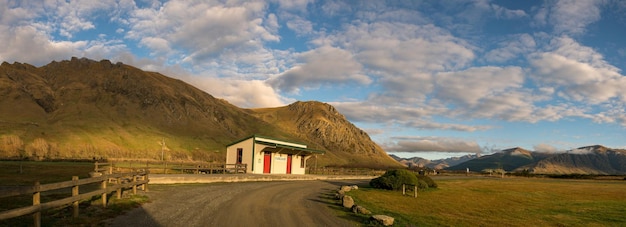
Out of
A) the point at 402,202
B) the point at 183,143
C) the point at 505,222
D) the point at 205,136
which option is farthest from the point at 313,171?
the point at 205,136

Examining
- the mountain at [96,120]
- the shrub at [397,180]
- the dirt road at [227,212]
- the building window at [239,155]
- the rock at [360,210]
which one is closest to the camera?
the dirt road at [227,212]

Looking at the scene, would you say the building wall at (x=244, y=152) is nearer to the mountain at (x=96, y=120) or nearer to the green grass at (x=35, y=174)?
the green grass at (x=35, y=174)

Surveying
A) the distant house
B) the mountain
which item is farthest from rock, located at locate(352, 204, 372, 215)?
the mountain

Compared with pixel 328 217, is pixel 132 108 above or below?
above

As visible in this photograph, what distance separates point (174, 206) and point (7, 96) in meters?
182

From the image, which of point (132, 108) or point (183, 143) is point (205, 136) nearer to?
point (183, 143)

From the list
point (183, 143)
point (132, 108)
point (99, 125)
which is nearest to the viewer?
point (99, 125)

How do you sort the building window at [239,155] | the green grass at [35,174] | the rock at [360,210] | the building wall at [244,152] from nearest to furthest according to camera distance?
the rock at [360,210] → the green grass at [35,174] → the building wall at [244,152] → the building window at [239,155]

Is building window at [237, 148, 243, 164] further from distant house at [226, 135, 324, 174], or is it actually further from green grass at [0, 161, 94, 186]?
green grass at [0, 161, 94, 186]

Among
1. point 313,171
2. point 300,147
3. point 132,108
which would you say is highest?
point 132,108

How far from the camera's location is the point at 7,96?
15825 cm

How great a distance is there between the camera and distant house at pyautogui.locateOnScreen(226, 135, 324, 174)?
152 feet

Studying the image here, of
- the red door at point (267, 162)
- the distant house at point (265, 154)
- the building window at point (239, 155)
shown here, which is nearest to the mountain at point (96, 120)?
the distant house at point (265, 154)

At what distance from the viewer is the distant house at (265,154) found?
1822 inches
